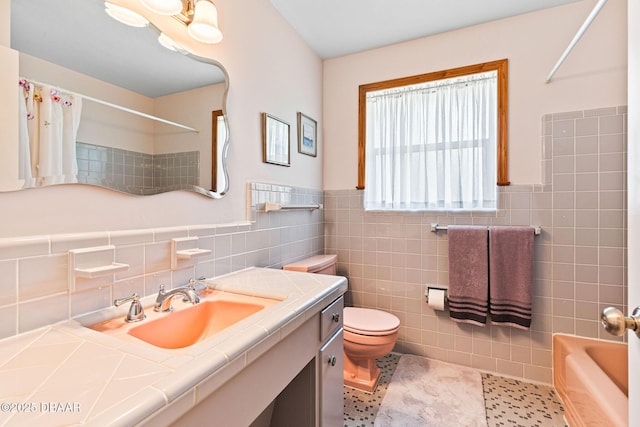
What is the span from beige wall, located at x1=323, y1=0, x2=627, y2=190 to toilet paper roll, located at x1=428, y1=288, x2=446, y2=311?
92cm

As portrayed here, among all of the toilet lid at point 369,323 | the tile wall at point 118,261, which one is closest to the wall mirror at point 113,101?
the tile wall at point 118,261

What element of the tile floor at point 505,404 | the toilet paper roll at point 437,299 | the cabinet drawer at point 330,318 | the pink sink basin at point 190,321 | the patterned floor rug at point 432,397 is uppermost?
the pink sink basin at point 190,321

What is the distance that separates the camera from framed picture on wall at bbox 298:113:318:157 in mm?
2195

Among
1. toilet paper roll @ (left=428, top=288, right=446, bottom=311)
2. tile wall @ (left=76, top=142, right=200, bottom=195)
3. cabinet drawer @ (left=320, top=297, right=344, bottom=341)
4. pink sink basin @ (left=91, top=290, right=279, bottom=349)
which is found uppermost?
tile wall @ (left=76, top=142, right=200, bottom=195)

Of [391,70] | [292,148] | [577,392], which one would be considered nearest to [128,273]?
[292,148]

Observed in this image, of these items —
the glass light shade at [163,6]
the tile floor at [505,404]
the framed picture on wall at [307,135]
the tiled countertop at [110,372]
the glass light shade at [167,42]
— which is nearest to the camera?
the tiled countertop at [110,372]

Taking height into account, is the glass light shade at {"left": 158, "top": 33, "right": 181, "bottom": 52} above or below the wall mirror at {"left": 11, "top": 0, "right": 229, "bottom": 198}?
above

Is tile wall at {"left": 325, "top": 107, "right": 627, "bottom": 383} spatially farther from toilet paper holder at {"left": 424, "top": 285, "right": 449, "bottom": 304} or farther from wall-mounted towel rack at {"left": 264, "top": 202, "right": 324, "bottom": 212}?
wall-mounted towel rack at {"left": 264, "top": 202, "right": 324, "bottom": 212}

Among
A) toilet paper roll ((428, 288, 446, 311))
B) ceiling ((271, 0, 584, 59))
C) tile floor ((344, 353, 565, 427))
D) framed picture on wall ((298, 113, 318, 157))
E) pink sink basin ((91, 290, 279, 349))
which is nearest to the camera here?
pink sink basin ((91, 290, 279, 349))

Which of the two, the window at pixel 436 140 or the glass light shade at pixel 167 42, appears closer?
the glass light shade at pixel 167 42

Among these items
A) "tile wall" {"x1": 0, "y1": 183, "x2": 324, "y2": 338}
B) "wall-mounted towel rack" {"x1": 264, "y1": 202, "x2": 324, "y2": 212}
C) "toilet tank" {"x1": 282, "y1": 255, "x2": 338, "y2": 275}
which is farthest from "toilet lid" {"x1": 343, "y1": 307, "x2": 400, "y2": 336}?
"wall-mounted towel rack" {"x1": 264, "y1": 202, "x2": 324, "y2": 212}

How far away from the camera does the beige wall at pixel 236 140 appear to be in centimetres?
79

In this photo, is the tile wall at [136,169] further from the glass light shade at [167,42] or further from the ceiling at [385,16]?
the ceiling at [385,16]

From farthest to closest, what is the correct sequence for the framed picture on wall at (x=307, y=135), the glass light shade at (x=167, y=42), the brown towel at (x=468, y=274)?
the framed picture on wall at (x=307, y=135), the brown towel at (x=468, y=274), the glass light shade at (x=167, y=42)
